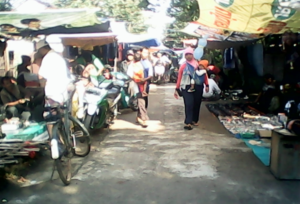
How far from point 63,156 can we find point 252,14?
3.33 m

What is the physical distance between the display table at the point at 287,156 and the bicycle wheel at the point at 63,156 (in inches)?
113

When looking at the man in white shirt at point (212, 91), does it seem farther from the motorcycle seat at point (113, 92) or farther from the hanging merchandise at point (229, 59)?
the motorcycle seat at point (113, 92)

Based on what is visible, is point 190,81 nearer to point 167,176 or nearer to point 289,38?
point 289,38

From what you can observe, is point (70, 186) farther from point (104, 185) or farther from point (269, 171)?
point (269, 171)

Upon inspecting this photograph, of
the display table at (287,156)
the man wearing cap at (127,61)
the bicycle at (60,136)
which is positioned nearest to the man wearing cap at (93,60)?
the man wearing cap at (127,61)

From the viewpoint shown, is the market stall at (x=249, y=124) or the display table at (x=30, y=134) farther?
the market stall at (x=249, y=124)

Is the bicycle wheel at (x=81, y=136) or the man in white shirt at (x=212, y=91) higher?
the bicycle wheel at (x=81, y=136)

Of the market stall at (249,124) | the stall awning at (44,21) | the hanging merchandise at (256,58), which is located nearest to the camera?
the stall awning at (44,21)

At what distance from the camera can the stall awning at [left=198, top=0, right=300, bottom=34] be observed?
4688mm

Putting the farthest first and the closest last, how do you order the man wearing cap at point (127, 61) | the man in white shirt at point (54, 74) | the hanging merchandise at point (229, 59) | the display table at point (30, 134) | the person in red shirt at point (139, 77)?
the hanging merchandise at point (229, 59)
the man wearing cap at point (127, 61)
the person in red shirt at point (139, 77)
the display table at point (30, 134)
the man in white shirt at point (54, 74)

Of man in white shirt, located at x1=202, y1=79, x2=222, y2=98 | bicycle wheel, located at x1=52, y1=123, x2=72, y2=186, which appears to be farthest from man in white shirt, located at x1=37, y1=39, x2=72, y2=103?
man in white shirt, located at x1=202, y1=79, x2=222, y2=98

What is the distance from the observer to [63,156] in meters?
4.78

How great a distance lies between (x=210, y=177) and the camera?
487 centimetres

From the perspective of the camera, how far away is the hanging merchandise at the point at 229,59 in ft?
46.3
